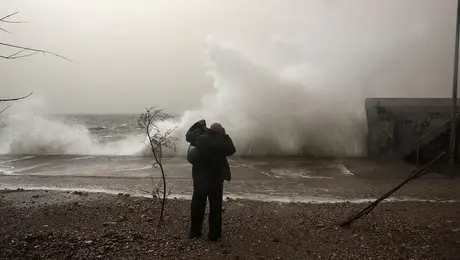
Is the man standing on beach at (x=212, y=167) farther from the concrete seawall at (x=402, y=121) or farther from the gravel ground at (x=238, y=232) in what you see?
the concrete seawall at (x=402, y=121)

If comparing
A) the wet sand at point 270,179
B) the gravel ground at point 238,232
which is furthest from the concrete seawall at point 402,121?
the gravel ground at point 238,232

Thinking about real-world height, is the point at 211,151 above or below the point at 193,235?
above

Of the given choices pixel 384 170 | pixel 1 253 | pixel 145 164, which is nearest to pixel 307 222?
pixel 1 253

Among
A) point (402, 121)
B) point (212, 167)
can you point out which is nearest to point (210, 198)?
point (212, 167)

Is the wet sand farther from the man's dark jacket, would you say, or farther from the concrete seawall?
the man's dark jacket

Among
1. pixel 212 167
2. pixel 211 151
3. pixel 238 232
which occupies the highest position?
pixel 211 151

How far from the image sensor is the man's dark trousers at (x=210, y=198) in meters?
5.11

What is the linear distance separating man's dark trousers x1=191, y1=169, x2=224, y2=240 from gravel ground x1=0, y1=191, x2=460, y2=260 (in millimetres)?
221

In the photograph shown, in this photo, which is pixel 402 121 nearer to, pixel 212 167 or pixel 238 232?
pixel 238 232

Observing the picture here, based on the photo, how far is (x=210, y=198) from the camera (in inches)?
203

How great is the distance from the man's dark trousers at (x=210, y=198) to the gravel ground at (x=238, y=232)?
221mm

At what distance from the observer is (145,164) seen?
15.6 metres

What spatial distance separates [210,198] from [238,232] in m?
0.82

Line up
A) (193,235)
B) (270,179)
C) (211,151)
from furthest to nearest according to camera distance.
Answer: (270,179) → (193,235) → (211,151)
